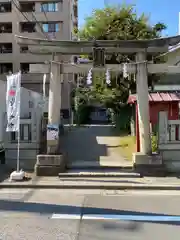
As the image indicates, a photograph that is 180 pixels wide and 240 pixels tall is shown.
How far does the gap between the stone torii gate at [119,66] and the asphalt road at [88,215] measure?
111 inches

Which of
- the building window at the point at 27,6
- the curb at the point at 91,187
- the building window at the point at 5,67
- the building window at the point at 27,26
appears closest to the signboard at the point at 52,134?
the curb at the point at 91,187

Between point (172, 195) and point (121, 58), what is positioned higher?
point (121, 58)

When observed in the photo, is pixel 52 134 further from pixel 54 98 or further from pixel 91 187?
pixel 91 187

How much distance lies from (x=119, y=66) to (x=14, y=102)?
3.66 meters

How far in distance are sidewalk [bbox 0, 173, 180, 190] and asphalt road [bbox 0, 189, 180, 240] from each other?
40 cm

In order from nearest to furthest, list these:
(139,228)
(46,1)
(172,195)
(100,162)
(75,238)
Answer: (75,238) → (139,228) → (172,195) → (100,162) → (46,1)

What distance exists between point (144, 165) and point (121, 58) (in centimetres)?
981

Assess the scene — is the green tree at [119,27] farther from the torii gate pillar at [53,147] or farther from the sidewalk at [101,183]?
the sidewalk at [101,183]

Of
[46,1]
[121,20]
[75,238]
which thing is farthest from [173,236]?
[46,1]

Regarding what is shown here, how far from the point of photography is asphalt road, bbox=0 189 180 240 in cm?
591

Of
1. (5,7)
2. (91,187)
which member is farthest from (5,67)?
(91,187)

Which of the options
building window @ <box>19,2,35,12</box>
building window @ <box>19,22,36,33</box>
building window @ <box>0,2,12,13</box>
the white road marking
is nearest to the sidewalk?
the white road marking

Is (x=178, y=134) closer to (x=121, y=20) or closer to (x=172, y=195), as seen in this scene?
(x=172, y=195)

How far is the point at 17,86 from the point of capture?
1156cm
